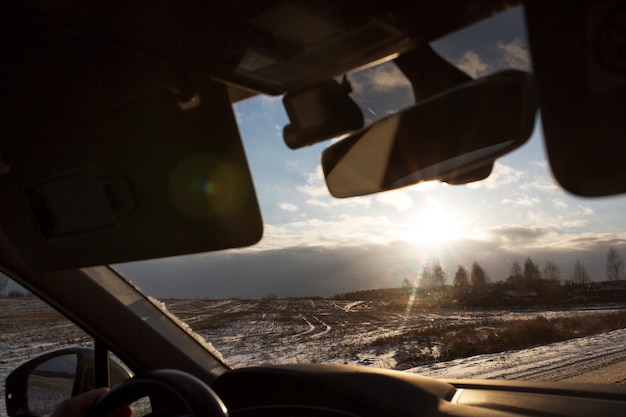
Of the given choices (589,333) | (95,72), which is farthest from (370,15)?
(589,333)

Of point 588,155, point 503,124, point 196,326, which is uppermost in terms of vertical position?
point 503,124

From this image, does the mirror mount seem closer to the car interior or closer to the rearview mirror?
the car interior

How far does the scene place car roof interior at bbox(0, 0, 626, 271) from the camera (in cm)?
171

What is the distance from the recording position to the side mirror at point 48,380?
265 cm

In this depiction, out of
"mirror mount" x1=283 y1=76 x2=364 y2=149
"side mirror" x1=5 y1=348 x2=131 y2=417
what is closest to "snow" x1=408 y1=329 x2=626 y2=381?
"side mirror" x1=5 y1=348 x2=131 y2=417

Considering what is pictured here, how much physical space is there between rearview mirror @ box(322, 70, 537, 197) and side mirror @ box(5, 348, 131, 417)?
1.90m

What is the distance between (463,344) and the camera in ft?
18.3

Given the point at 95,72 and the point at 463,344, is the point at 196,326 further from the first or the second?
the point at 463,344

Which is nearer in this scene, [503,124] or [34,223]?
[503,124]

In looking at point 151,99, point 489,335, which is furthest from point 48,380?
point 489,335

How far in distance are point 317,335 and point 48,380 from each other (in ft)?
8.97

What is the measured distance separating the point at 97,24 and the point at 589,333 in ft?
24.7

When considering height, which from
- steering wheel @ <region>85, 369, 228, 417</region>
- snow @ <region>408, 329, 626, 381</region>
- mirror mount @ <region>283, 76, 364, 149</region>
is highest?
mirror mount @ <region>283, 76, 364, 149</region>

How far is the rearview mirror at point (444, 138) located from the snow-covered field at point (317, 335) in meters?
1.71
